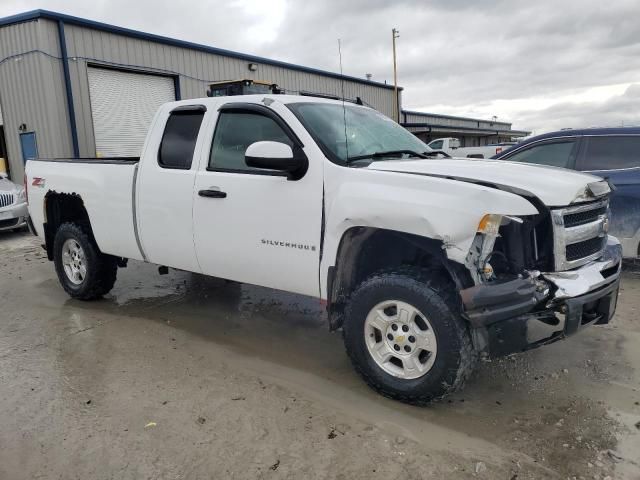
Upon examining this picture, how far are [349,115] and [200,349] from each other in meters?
2.29

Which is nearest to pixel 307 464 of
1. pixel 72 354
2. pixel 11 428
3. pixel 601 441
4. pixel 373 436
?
pixel 373 436

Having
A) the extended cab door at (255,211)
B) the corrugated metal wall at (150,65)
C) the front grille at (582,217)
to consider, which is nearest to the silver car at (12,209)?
the corrugated metal wall at (150,65)

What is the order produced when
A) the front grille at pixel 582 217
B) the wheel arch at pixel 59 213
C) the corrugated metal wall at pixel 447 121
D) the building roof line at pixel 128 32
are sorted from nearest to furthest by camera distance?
the front grille at pixel 582 217 → the wheel arch at pixel 59 213 → the building roof line at pixel 128 32 → the corrugated metal wall at pixel 447 121

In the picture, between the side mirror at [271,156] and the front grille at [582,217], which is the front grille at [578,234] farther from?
the side mirror at [271,156]

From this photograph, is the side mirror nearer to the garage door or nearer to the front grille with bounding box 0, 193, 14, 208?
the front grille with bounding box 0, 193, 14, 208

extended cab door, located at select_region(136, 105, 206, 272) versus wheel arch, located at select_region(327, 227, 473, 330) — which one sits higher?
extended cab door, located at select_region(136, 105, 206, 272)

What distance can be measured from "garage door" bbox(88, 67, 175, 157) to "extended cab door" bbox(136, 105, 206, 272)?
1124 centimetres

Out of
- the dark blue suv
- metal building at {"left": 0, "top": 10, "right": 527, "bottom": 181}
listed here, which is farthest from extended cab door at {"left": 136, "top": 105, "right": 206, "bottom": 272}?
metal building at {"left": 0, "top": 10, "right": 527, "bottom": 181}

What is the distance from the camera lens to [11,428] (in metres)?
3.14

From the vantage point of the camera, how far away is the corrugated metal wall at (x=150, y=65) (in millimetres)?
13891

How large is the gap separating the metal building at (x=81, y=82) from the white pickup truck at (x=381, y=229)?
1059cm

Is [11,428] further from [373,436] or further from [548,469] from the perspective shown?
[548,469]

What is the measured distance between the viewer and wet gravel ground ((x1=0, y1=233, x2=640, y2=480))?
2740 mm

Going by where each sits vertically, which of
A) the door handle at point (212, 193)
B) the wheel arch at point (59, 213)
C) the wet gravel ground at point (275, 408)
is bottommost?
the wet gravel ground at point (275, 408)
